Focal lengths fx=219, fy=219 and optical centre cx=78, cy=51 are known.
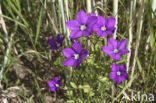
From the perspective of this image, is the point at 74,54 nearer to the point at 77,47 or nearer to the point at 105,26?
the point at 77,47

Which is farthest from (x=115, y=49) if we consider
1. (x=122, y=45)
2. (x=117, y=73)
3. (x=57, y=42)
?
(x=57, y=42)

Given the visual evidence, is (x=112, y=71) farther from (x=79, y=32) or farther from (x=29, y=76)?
(x=29, y=76)

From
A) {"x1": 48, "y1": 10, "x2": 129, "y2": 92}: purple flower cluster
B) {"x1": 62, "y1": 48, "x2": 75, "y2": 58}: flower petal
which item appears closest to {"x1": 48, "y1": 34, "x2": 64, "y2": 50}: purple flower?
{"x1": 48, "y1": 10, "x2": 129, "y2": 92}: purple flower cluster

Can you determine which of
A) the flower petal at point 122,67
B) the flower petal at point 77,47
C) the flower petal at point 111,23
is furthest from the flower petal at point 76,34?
the flower petal at point 122,67

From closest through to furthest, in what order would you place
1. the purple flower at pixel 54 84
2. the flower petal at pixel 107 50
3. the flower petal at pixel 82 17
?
the flower petal at pixel 82 17, the flower petal at pixel 107 50, the purple flower at pixel 54 84

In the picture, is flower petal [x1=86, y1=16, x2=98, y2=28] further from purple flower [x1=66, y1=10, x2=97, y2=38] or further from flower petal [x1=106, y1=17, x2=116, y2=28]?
flower petal [x1=106, y1=17, x2=116, y2=28]

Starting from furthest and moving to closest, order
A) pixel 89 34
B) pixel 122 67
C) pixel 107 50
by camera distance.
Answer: pixel 122 67 < pixel 107 50 < pixel 89 34

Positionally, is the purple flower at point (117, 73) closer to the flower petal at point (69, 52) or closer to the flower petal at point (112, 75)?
the flower petal at point (112, 75)

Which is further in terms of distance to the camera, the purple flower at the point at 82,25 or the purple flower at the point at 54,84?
the purple flower at the point at 54,84
